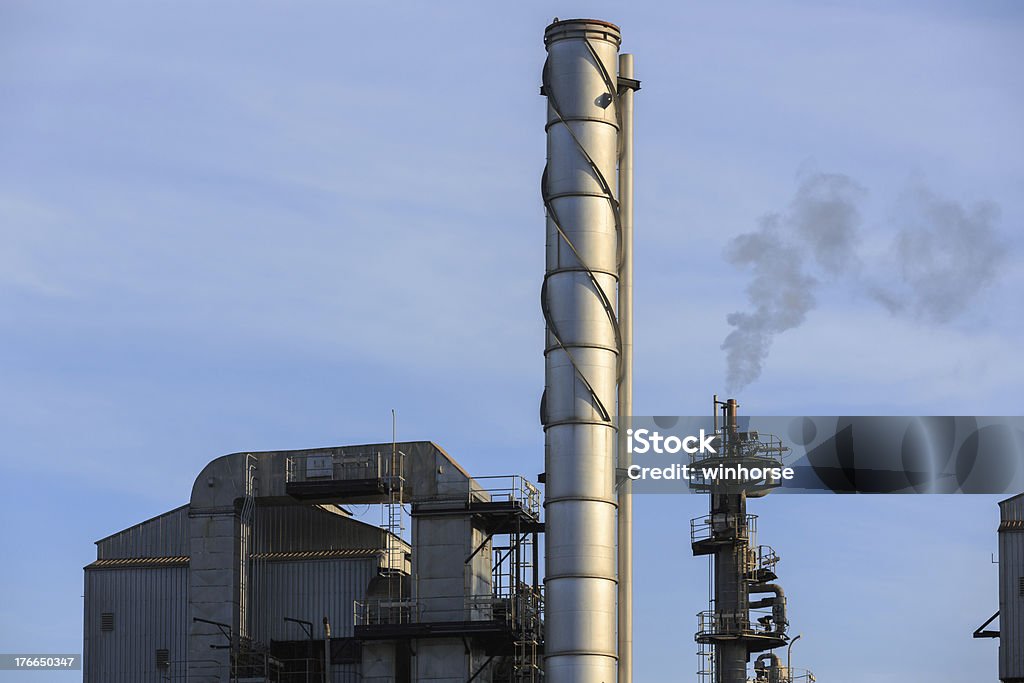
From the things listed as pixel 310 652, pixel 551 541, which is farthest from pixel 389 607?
pixel 551 541

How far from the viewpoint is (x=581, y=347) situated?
172 feet

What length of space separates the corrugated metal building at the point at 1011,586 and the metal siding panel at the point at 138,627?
2682 cm

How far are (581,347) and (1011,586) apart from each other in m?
19.3

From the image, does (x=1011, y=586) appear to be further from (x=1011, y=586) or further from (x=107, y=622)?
(x=107, y=622)

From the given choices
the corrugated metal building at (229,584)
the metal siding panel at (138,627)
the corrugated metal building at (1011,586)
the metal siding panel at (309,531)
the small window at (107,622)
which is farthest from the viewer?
the corrugated metal building at (1011,586)

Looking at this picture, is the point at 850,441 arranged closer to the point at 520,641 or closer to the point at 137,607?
the point at 520,641

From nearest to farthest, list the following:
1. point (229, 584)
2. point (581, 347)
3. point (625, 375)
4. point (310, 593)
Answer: point (581, 347), point (625, 375), point (229, 584), point (310, 593)

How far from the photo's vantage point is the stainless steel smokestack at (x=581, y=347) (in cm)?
5041

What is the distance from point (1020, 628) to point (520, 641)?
689 inches

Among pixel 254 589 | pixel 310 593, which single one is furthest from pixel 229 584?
pixel 310 593

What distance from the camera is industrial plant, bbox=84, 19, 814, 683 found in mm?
51656

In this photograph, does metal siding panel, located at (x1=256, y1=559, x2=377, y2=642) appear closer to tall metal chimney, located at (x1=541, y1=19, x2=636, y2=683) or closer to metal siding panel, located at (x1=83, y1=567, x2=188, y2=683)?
metal siding panel, located at (x1=83, y1=567, x2=188, y2=683)

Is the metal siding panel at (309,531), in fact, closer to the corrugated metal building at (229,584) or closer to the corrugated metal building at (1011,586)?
the corrugated metal building at (229,584)

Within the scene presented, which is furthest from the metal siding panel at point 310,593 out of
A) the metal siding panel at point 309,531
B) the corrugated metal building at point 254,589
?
the metal siding panel at point 309,531
